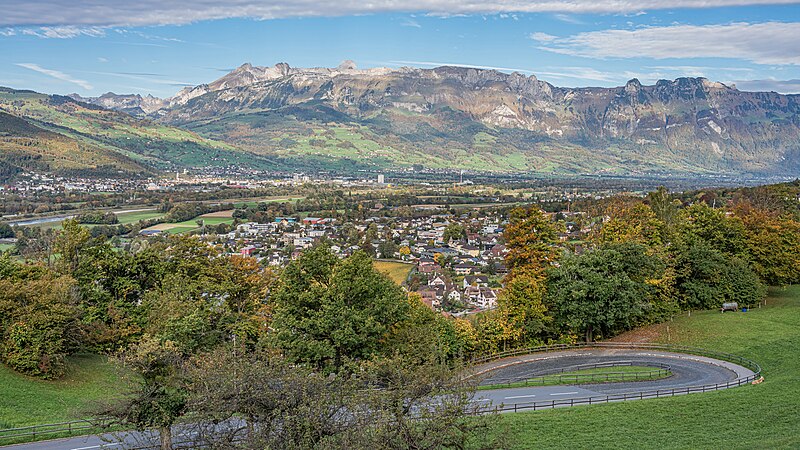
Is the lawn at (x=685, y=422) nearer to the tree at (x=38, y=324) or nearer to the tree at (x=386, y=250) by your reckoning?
the tree at (x=38, y=324)

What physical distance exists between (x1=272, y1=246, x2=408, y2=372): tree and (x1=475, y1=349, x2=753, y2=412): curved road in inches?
240

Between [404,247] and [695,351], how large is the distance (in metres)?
67.6

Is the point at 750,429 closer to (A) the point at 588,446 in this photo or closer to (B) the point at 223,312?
(A) the point at 588,446

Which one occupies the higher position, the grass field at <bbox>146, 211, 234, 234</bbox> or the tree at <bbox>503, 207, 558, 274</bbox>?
the tree at <bbox>503, 207, 558, 274</bbox>

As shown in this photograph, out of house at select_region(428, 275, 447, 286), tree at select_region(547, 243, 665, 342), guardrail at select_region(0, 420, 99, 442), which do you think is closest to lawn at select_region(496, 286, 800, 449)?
tree at select_region(547, 243, 665, 342)

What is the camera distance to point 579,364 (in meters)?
38.1

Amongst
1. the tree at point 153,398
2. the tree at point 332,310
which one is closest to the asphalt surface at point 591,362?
the tree at point 332,310

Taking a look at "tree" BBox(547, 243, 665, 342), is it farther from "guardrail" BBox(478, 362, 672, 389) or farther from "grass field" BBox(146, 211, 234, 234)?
"grass field" BBox(146, 211, 234, 234)

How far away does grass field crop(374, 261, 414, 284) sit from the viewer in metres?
85.4

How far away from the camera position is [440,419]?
57.1 feet

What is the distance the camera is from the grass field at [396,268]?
8544 cm

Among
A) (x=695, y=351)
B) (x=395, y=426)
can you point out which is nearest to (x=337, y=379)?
(x=395, y=426)

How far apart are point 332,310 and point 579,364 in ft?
52.6

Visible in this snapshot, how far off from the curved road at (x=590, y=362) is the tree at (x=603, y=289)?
2.30 m
